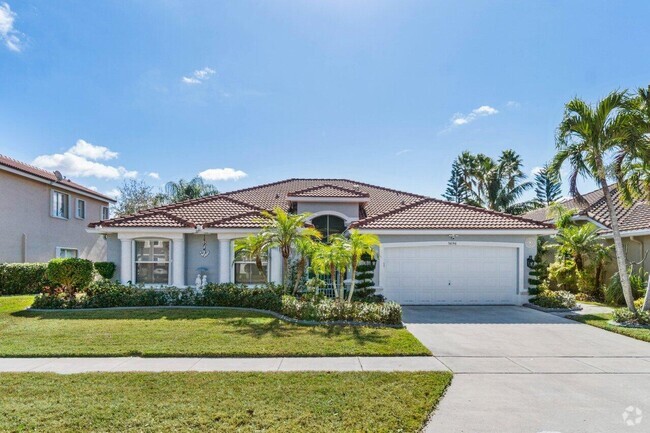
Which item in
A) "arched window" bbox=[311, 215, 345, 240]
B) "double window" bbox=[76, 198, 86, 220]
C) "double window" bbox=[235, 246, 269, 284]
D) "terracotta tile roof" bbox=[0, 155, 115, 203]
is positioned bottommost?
"double window" bbox=[235, 246, 269, 284]

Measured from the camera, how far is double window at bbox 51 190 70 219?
21.8m

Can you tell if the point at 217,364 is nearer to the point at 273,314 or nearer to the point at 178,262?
the point at 273,314

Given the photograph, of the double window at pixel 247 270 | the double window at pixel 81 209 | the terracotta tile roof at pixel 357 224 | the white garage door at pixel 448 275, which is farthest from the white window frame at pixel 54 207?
the white garage door at pixel 448 275

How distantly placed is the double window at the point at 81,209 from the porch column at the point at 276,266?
1774cm

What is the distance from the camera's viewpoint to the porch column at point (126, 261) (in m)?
14.2

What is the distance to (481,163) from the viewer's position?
31.7m

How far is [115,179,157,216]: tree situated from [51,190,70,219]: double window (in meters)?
14.7

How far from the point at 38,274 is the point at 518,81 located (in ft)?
80.9

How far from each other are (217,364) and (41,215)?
20308 millimetres

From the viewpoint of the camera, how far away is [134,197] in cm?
3797

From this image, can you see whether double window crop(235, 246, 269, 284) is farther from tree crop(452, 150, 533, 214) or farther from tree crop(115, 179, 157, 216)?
tree crop(115, 179, 157, 216)

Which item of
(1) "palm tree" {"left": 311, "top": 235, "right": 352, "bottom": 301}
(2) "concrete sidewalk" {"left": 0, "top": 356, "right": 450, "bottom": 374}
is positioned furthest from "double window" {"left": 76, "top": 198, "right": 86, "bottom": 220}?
(1) "palm tree" {"left": 311, "top": 235, "right": 352, "bottom": 301}

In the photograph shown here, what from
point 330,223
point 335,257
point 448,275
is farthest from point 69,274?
point 448,275

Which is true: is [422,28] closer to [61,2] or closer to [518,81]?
[518,81]
